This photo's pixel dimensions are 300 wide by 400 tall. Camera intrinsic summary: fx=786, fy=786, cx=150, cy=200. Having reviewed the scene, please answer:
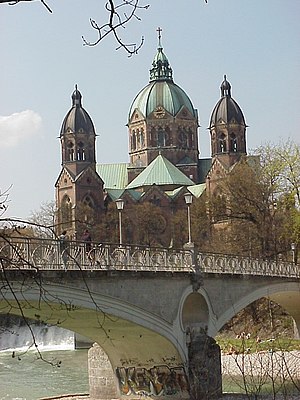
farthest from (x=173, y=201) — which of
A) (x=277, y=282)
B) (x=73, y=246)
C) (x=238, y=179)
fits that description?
(x=73, y=246)

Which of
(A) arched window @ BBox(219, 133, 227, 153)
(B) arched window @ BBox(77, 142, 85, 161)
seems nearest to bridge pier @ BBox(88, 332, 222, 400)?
(A) arched window @ BBox(219, 133, 227, 153)

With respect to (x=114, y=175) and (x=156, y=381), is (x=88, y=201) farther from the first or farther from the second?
(x=156, y=381)

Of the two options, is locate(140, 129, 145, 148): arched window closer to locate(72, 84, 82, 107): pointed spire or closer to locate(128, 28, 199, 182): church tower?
locate(128, 28, 199, 182): church tower

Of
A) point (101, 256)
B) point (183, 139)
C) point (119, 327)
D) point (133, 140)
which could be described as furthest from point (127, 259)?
point (133, 140)

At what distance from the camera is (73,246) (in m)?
17.4

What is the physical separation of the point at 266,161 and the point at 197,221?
10.0 m

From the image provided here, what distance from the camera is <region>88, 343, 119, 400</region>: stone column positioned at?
77.3ft

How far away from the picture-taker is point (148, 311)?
20.8 m

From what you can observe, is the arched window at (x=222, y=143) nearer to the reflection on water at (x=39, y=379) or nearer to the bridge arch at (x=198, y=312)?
the reflection on water at (x=39, y=379)

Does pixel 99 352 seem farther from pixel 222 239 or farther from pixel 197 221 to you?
pixel 197 221

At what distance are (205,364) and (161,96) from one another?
64450mm

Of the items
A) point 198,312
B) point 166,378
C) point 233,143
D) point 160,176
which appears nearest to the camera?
point 166,378

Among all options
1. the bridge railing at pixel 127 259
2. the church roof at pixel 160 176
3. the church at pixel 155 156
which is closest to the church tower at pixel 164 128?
the church at pixel 155 156

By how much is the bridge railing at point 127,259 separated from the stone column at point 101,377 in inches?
154
